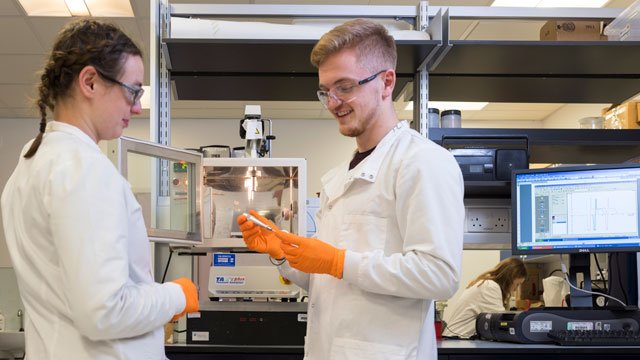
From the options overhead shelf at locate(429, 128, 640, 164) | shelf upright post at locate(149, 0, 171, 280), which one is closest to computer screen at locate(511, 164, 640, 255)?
overhead shelf at locate(429, 128, 640, 164)

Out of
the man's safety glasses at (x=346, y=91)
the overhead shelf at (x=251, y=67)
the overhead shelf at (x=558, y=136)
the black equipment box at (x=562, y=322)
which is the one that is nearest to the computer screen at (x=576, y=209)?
the black equipment box at (x=562, y=322)

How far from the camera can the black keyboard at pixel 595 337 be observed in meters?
2.07

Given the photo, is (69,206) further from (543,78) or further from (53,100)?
(543,78)

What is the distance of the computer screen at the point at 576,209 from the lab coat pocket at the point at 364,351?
1.07 metres

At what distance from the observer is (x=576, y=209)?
90.7 inches

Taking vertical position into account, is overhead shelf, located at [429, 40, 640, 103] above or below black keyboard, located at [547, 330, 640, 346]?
above

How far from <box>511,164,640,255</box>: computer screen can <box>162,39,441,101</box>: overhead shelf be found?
0.62 meters

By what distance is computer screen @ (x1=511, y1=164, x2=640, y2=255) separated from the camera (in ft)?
7.38

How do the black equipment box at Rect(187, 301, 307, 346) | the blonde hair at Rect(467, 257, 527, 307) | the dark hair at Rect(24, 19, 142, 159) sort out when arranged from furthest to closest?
the blonde hair at Rect(467, 257, 527, 307)
the black equipment box at Rect(187, 301, 307, 346)
the dark hair at Rect(24, 19, 142, 159)

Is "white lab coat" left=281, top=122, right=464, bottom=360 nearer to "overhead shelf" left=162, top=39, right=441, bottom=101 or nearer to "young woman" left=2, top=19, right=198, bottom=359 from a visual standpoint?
"young woman" left=2, top=19, right=198, bottom=359

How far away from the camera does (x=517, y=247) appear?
7.67 feet

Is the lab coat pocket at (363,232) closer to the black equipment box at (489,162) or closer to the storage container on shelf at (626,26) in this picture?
the black equipment box at (489,162)

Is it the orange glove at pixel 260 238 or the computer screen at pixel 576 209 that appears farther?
the computer screen at pixel 576 209

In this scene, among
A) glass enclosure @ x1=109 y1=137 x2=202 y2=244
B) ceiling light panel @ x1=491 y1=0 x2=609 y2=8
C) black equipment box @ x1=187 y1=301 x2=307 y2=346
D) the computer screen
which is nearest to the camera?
glass enclosure @ x1=109 y1=137 x2=202 y2=244
